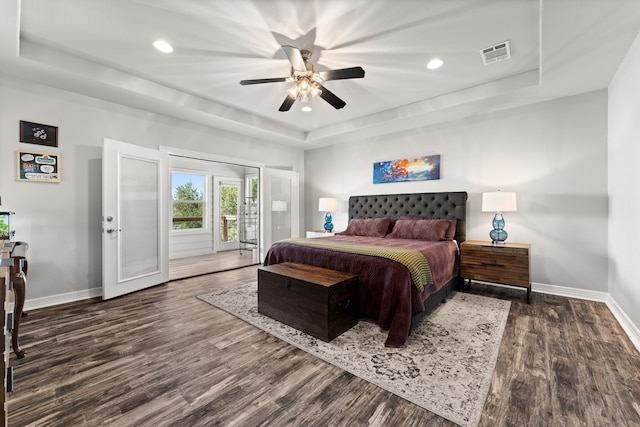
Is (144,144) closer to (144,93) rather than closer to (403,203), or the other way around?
(144,93)

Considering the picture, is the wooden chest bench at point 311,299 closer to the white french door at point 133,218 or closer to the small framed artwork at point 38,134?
the white french door at point 133,218

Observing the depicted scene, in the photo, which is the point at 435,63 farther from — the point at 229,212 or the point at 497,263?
the point at 229,212

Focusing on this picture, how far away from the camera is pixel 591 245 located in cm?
343

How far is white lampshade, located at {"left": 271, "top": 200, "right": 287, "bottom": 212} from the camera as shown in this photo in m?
5.89

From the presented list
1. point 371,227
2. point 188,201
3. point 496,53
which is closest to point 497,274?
point 371,227

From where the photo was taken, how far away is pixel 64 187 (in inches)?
135

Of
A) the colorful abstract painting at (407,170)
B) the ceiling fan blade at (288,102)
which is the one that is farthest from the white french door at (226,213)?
the ceiling fan blade at (288,102)

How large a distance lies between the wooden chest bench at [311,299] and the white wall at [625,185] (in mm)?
2447

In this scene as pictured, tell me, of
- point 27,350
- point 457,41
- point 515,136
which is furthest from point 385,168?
point 27,350

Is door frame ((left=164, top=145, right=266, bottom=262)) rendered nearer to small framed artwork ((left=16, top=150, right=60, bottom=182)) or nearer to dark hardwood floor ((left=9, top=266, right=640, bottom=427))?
small framed artwork ((left=16, top=150, right=60, bottom=182))

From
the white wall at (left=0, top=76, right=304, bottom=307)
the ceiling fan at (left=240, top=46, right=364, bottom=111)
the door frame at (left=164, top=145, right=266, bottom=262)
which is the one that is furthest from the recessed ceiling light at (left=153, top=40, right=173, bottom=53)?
the door frame at (left=164, top=145, right=266, bottom=262)

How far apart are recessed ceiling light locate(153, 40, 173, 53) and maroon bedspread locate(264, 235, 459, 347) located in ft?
8.12

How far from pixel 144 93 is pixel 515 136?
4976mm

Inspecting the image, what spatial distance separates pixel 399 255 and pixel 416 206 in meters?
2.25
